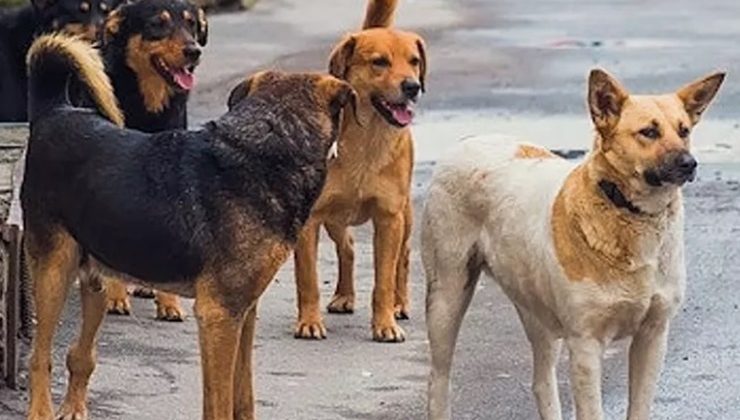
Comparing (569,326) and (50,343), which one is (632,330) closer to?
(569,326)

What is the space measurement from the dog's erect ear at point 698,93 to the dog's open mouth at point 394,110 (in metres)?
2.53

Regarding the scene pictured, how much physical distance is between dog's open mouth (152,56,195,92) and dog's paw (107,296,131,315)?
108cm

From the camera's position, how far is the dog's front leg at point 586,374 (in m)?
7.10

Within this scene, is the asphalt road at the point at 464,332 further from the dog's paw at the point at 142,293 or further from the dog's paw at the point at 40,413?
the dog's paw at the point at 40,413

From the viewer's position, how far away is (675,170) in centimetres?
684

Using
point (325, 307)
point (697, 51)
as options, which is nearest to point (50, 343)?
point (325, 307)

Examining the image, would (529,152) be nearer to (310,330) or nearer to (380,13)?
(310,330)

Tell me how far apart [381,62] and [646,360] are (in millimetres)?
2716

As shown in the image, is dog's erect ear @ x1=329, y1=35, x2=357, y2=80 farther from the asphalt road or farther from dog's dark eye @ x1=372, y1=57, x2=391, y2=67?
the asphalt road

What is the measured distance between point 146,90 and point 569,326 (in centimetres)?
306

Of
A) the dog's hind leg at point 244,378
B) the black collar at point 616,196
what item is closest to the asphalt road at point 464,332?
the dog's hind leg at point 244,378

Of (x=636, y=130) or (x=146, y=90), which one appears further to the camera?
(x=146, y=90)

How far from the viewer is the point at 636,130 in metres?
6.98

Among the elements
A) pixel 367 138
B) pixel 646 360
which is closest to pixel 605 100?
pixel 646 360
